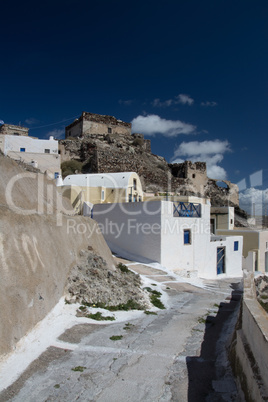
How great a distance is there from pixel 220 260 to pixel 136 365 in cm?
1516

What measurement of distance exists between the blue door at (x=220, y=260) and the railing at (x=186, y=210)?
332cm

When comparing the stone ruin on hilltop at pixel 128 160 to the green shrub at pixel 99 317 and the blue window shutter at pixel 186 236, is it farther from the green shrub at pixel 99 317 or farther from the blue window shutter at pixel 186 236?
the green shrub at pixel 99 317

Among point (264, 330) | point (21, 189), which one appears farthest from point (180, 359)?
point (21, 189)

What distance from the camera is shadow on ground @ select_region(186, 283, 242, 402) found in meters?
4.65

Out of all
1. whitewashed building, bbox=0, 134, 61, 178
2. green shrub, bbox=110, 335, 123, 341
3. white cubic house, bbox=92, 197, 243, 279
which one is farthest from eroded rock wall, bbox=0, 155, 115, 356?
whitewashed building, bbox=0, 134, 61, 178

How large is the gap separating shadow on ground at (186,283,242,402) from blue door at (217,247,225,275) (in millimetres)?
11559

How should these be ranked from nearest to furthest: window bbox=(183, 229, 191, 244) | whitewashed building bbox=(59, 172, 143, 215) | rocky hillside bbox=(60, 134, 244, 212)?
window bbox=(183, 229, 191, 244) → whitewashed building bbox=(59, 172, 143, 215) → rocky hillside bbox=(60, 134, 244, 212)

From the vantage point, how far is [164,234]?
15867 mm

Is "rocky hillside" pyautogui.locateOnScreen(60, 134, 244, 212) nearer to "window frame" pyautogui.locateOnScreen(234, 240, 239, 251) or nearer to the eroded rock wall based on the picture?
"window frame" pyautogui.locateOnScreen(234, 240, 239, 251)

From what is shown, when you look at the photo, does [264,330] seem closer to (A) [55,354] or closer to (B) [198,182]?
(A) [55,354]

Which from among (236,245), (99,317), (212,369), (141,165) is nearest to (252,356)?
(212,369)

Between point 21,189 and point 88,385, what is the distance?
6354mm

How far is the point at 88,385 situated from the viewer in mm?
4715

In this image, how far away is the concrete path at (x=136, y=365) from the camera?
14.8 ft
